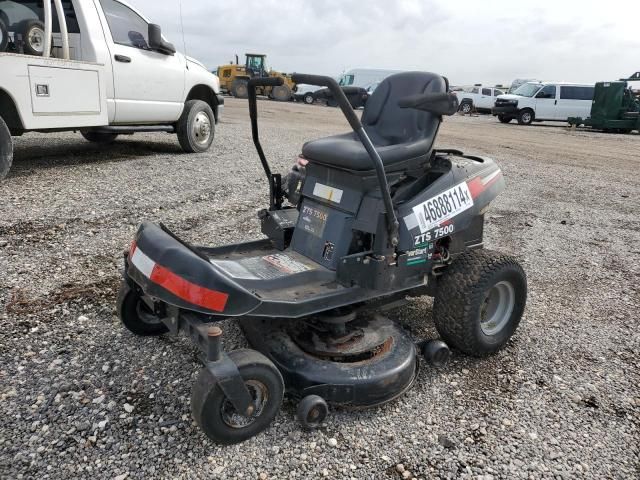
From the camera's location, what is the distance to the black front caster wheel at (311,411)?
7.77ft

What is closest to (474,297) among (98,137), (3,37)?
(3,37)

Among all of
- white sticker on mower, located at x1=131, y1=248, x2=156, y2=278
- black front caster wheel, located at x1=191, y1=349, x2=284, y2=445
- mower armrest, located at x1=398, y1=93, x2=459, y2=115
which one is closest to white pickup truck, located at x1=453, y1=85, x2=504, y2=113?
mower armrest, located at x1=398, y1=93, x2=459, y2=115

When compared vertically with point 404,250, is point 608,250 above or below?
below

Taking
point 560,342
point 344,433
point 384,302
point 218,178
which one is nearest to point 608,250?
point 560,342

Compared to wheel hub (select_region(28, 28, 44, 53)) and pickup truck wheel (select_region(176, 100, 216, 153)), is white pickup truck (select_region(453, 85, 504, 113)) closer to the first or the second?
pickup truck wheel (select_region(176, 100, 216, 153))

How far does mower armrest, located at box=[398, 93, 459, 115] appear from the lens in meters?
2.71

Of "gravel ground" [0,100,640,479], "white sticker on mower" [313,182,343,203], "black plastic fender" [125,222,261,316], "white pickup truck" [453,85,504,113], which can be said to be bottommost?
"gravel ground" [0,100,640,479]

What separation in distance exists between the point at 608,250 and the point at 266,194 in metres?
3.83

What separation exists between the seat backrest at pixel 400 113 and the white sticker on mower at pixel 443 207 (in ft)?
1.14

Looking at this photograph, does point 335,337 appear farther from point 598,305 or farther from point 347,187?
point 598,305

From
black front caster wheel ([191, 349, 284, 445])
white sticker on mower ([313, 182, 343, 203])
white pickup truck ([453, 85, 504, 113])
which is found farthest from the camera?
white pickup truck ([453, 85, 504, 113])

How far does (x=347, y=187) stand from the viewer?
3.00 metres

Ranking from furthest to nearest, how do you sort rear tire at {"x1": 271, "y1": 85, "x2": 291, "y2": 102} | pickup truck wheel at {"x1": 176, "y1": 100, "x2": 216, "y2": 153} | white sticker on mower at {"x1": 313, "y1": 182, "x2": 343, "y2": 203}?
1. rear tire at {"x1": 271, "y1": 85, "x2": 291, "y2": 102}
2. pickup truck wheel at {"x1": 176, "y1": 100, "x2": 216, "y2": 153}
3. white sticker on mower at {"x1": 313, "y1": 182, "x2": 343, "y2": 203}

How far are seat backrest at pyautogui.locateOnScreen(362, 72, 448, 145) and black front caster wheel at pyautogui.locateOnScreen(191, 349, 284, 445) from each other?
1676 millimetres
